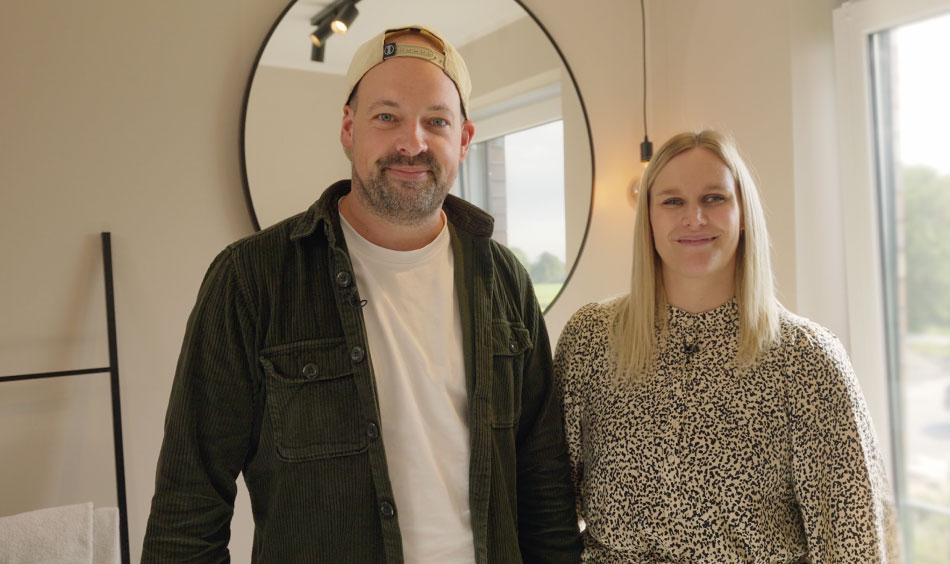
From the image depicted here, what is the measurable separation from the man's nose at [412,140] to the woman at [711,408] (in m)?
0.50

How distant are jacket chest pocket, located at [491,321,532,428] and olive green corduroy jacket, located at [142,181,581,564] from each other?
2cm

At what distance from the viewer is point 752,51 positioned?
2316 mm

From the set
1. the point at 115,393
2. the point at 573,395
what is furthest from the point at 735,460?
the point at 115,393

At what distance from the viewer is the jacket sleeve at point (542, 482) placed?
56.2 inches

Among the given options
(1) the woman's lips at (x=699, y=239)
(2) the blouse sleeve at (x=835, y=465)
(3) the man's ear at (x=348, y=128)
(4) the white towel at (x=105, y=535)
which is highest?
(3) the man's ear at (x=348, y=128)

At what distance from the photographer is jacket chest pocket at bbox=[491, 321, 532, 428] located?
1.32 meters

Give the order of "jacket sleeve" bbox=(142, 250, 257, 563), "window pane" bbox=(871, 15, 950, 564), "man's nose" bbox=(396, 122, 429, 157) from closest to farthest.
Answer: "jacket sleeve" bbox=(142, 250, 257, 563)
"man's nose" bbox=(396, 122, 429, 157)
"window pane" bbox=(871, 15, 950, 564)

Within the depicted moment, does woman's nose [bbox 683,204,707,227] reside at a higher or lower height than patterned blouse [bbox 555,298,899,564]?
higher

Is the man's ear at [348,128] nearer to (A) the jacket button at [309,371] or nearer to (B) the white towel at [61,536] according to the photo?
(A) the jacket button at [309,371]

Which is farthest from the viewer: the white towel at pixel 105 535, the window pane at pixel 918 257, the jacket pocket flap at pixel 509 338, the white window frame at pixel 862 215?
the white window frame at pixel 862 215

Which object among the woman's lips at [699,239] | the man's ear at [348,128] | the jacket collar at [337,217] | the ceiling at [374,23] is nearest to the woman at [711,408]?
the woman's lips at [699,239]

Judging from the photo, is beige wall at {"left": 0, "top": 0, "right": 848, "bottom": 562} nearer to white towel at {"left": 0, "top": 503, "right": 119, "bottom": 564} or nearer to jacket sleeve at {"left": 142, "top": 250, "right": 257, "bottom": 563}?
white towel at {"left": 0, "top": 503, "right": 119, "bottom": 564}

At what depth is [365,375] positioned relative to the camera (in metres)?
1.20

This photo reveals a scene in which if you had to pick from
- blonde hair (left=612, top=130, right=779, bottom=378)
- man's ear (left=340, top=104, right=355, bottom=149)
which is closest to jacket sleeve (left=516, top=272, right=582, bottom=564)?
blonde hair (left=612, top=130, right=779, bottom=378)
